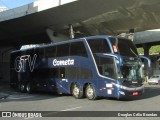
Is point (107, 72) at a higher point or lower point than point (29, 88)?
higher

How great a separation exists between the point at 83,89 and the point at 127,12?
48.2 feet

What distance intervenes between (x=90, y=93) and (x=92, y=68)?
5.08ft

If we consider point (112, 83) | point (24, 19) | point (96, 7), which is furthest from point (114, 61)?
point (24, 19)

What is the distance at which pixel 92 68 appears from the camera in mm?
20312

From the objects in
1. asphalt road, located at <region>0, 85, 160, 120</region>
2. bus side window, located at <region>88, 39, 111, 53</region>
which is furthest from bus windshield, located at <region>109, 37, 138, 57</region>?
asphalt road, located at <region>0, 85, 160, 120</region>

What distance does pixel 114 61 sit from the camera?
62.2ft

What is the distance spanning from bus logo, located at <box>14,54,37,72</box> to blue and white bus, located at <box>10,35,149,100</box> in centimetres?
114

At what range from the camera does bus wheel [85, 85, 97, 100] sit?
66.7ft

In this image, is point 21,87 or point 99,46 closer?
point 99,46

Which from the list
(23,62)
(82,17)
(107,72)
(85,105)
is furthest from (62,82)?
(82,17)

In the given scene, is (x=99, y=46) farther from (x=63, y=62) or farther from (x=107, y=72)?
(x=63, y=62)

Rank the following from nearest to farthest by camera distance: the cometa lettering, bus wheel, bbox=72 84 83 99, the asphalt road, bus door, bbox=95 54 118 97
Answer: the asphalt road → bus door, bbox=95 54 118 97 → bus wheel, bbox=72 84 83 99 → the cometa lettering

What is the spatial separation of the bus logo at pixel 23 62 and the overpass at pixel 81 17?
6.76m

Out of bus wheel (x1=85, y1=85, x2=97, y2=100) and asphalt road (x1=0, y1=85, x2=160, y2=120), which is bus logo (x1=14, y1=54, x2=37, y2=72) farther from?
bus wheel (x1=85, y1=85, x2=97, y2=100)
